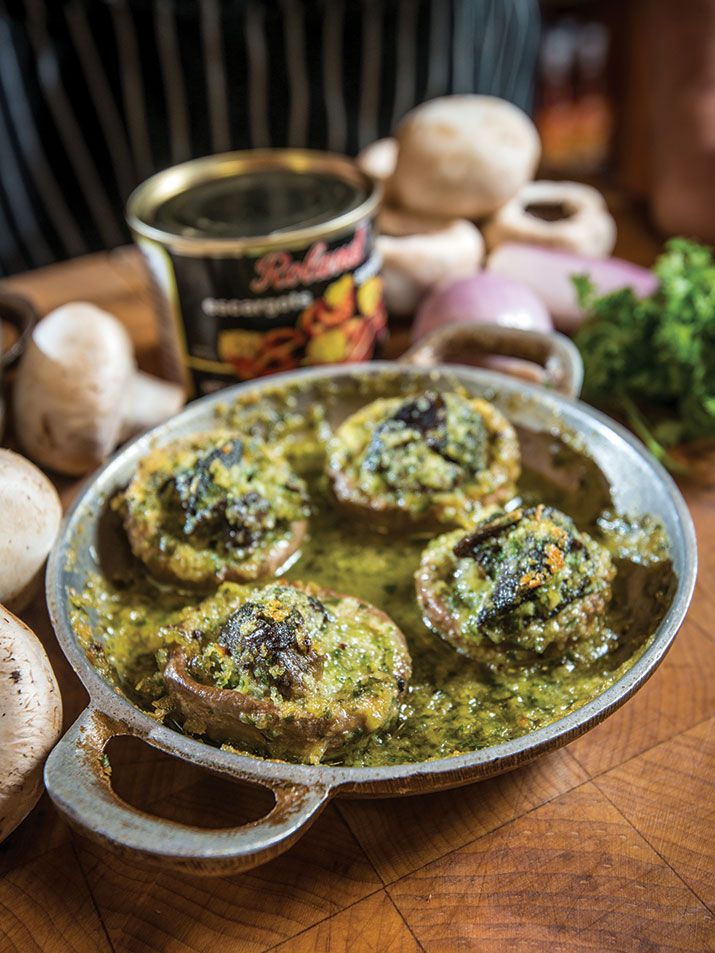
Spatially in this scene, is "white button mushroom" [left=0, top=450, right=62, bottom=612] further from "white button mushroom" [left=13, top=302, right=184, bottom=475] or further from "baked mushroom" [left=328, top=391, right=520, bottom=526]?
"baked mushroom" [left=328, top=391, right=520, bottom=526]

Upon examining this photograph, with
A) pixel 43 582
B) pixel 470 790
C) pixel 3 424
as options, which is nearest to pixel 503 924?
pixel 470 790

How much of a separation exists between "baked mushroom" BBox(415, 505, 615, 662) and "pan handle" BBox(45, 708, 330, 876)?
1.77ft

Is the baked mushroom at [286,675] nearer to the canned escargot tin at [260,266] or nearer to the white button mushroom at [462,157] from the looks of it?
the canned escargot tin at [260,266]

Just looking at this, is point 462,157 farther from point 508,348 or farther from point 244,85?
point 244,85

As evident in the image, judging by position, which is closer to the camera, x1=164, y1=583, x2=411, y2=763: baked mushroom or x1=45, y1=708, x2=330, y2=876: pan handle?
x1=45, y1=708, x2=330, y2=876: pan handle

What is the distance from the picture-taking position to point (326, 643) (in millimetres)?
1613

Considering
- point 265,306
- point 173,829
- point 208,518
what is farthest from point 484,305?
point 173,829

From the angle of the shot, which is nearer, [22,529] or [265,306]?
[22,529]

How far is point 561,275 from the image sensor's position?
2.82 metres

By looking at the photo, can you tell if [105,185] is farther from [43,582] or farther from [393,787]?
[393,787]

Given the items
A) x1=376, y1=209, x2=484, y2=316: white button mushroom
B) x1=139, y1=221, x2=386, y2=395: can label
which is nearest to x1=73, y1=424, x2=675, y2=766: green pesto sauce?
x1=139, y1=221, x2=386, y2=395: can label

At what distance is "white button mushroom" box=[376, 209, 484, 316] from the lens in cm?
284

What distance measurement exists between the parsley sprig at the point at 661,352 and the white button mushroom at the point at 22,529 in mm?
1494

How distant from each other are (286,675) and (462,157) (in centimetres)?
200
